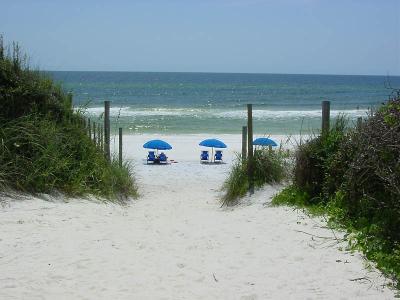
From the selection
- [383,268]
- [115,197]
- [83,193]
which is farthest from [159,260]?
[115,197]

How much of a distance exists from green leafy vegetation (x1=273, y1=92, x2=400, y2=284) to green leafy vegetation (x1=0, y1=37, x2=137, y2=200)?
354 cm

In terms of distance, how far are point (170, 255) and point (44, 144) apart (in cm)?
417

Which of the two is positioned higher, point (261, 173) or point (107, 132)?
point (107, 132)

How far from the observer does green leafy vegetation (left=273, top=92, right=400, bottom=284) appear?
5.97m

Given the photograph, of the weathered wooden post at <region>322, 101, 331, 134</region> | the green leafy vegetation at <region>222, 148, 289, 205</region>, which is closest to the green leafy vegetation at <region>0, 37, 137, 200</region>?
the green leafy vegetation at <region>222, 148, 289, 205</region>

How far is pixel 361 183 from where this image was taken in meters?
7.03

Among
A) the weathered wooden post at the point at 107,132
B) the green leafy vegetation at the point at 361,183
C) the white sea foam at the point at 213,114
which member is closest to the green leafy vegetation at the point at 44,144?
the weathered wooden post at the point at 107,132

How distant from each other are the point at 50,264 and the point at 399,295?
11.8 ft

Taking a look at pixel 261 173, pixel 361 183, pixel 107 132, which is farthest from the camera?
pixel 107 132

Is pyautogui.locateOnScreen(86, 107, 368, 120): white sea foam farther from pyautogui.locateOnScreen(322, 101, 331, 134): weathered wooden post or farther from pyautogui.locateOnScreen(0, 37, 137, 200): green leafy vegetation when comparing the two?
pyautogui.locateOnScreen(322, 101, 331, 134): weathered wooden post

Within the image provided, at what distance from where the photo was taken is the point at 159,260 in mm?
6109

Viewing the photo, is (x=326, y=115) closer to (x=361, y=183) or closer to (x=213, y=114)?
(x=361, y=183)

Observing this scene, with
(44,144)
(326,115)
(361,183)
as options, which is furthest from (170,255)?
(326,115)

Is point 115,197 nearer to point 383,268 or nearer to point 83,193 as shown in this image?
point 83,193
